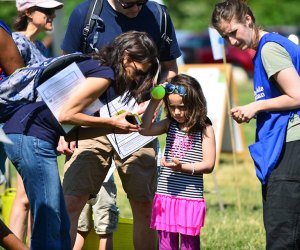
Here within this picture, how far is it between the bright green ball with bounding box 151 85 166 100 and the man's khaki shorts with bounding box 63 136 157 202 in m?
0.65

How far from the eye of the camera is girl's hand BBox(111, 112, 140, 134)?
5340 mm

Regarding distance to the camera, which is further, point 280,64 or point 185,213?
point 185,213

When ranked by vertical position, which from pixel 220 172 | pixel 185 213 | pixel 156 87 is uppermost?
pixel 156 87

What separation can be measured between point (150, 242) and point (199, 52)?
25142 mm

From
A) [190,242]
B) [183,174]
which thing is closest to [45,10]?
[183,174]

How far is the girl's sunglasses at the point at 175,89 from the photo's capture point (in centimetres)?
574

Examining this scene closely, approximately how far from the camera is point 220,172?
1205 centimetres

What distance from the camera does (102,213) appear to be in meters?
6.61

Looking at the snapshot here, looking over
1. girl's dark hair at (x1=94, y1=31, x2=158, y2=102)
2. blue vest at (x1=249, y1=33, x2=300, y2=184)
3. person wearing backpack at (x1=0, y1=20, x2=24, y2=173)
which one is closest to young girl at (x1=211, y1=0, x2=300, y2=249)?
blue vest at (x1=249, y1=33, x2=300, y2=184)

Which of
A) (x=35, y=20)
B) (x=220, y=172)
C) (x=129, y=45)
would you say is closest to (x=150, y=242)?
(x=129, y=45)

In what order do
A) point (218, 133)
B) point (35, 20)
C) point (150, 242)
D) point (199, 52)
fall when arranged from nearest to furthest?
1. point (150, 242)
2. point (35, 20)
3. point (218, 133)
4. point (199, 52)

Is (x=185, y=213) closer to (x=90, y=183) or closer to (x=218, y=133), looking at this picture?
(x=90, y=183)

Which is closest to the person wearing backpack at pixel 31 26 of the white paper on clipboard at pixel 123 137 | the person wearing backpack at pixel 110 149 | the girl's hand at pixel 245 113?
the person wearing backpack at pixel 110 149

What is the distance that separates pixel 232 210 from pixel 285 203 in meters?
4.04
